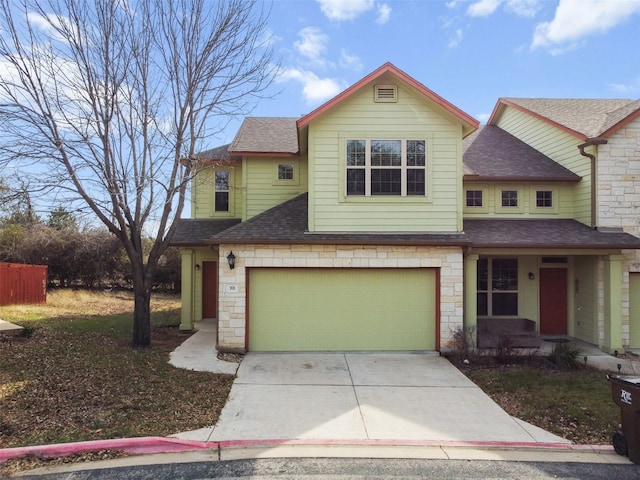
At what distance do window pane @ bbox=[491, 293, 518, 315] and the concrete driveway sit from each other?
4181 millimetres

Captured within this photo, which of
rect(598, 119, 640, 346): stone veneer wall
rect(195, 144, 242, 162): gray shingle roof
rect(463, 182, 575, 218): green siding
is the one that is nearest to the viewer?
rect(598, 119, 640, 346): stone veneer wall

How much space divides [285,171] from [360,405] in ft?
27.8

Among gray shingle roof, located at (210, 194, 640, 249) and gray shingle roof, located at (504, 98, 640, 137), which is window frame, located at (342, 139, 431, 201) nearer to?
gray shingle roof, located at (210, 194, 640, 249)

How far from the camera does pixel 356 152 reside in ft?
34.4

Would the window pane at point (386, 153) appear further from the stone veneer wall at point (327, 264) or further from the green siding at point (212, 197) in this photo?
the green siding at point (212, 197)

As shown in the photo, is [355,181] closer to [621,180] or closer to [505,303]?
[505,303]

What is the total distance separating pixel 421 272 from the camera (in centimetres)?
1038

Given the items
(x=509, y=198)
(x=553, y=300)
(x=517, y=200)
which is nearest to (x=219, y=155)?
(x=509, y=198)

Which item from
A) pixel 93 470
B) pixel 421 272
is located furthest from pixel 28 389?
pixel 421 272

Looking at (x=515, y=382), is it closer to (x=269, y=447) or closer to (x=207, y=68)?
(x=269, y=447)

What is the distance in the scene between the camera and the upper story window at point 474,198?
1246cm

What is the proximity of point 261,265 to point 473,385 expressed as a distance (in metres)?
5.51

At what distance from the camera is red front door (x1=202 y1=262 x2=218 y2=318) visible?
46.7 feet

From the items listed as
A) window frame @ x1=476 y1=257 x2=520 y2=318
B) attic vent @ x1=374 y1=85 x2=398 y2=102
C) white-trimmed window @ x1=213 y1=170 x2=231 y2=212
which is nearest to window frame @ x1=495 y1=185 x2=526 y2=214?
window frame @ x1=476 y1=257 x2=520 y2=318
